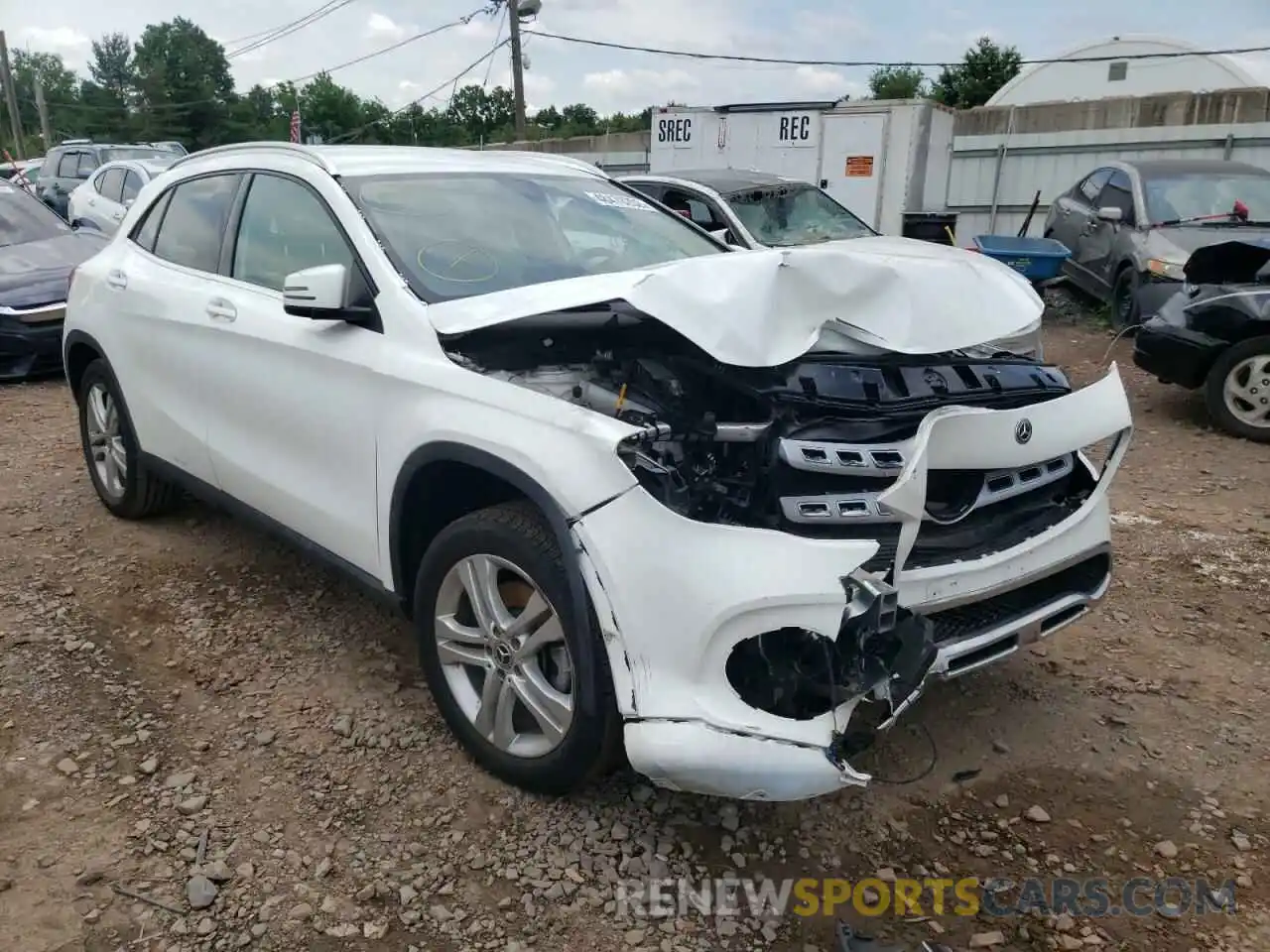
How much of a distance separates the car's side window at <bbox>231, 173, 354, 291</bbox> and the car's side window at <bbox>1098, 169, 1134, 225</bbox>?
839cm

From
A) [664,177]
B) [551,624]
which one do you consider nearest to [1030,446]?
[551,624]

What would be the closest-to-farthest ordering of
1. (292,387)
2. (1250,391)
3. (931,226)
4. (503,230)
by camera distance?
1. (292,387)
2. (503,230)
3. (1250,391)
4. (931,226)

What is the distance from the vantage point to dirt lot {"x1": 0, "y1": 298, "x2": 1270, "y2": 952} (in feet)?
7.73

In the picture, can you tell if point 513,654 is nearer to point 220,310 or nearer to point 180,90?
point 220,310

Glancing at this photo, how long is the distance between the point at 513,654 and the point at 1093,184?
10.1 metres

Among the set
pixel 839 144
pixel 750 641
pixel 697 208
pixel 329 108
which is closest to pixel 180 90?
pixel 329 108

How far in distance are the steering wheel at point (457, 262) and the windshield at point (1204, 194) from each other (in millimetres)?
8110

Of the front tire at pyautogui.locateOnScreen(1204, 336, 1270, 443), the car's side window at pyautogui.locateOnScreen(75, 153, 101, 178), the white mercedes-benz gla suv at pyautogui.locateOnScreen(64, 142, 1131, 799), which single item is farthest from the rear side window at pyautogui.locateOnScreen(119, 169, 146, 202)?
the front tire at pyautogui.locateOnScreen(1204, 336, 1270, 443)

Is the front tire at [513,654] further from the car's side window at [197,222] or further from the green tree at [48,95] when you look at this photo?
the green tree at [48,95]

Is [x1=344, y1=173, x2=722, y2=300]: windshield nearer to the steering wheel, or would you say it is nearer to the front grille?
the steering wheel

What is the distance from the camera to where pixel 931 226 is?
11.9 meters

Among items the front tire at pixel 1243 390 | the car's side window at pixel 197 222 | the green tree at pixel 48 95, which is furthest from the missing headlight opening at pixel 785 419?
the green tree at pixel 48 95

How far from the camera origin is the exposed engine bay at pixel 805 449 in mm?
2219

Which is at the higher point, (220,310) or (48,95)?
(48,95)
